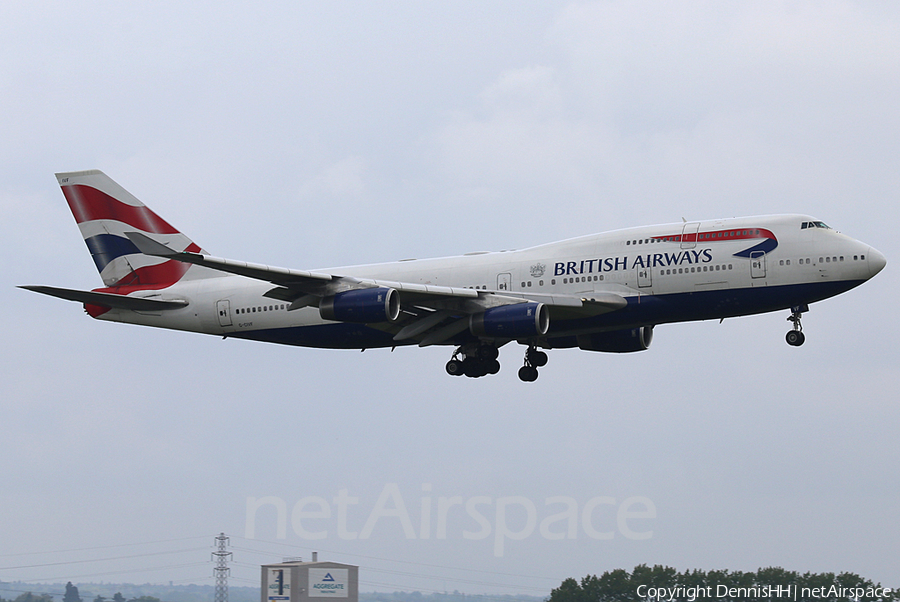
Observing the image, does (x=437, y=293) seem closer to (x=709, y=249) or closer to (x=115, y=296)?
(x=709, y=249)

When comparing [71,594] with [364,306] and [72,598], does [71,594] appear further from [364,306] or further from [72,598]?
[364,306]

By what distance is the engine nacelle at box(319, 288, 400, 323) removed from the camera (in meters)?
41.6

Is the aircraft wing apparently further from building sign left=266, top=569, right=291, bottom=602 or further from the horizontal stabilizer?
building sign left=266, top=569, right=291, bottom=602

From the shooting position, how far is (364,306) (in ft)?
137

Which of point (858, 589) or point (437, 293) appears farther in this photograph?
point (858, 589)

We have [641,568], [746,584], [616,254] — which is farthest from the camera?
[641,568]

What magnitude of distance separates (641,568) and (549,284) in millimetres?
41886

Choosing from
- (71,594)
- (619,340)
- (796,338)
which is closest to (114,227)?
(619,340)

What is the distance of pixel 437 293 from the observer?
43.5m

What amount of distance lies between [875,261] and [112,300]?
32.0 meters

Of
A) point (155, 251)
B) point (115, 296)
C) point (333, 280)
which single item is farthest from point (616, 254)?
point (115, 296)

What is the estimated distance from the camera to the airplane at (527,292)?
138 ft
